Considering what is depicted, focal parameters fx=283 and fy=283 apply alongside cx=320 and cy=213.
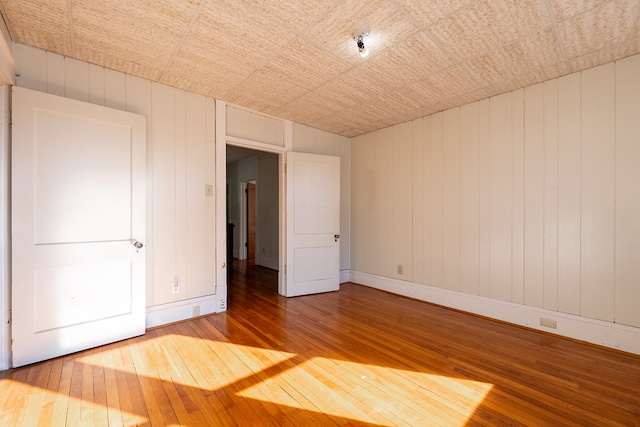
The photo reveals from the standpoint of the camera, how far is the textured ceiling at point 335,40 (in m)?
1.93

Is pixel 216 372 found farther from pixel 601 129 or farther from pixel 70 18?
pixel 601 129

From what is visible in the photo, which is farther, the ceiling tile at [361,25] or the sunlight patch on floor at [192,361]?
the sunlight patch on floor at [192,361]

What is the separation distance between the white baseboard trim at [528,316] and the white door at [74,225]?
3.35 meters

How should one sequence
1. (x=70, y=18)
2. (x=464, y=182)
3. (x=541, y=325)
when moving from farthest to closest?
(x=464, y=182)
(x=541, y=325)
(x=70, y=18)

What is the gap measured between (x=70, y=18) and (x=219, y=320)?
9.64 ft

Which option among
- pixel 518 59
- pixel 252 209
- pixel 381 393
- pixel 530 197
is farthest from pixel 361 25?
pixel 252 209

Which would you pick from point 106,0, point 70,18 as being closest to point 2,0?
point 70,18

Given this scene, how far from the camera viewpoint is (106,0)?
188 cm

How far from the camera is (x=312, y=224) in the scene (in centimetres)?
432

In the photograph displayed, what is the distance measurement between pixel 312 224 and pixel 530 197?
107 inches

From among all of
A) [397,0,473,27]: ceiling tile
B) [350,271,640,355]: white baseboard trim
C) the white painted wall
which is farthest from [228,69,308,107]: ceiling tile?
[350,271,640,355]: white baseboard trim

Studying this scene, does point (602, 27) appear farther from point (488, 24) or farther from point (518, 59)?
point (488, 24)

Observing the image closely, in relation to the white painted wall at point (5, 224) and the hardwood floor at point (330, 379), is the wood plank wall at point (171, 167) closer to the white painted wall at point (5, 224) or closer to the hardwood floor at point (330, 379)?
the white painted wall at point (5, 224)

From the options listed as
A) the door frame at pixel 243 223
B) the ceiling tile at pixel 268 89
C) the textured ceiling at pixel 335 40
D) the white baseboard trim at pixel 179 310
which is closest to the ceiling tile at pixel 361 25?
the textured ceiling at pixel 335 40
